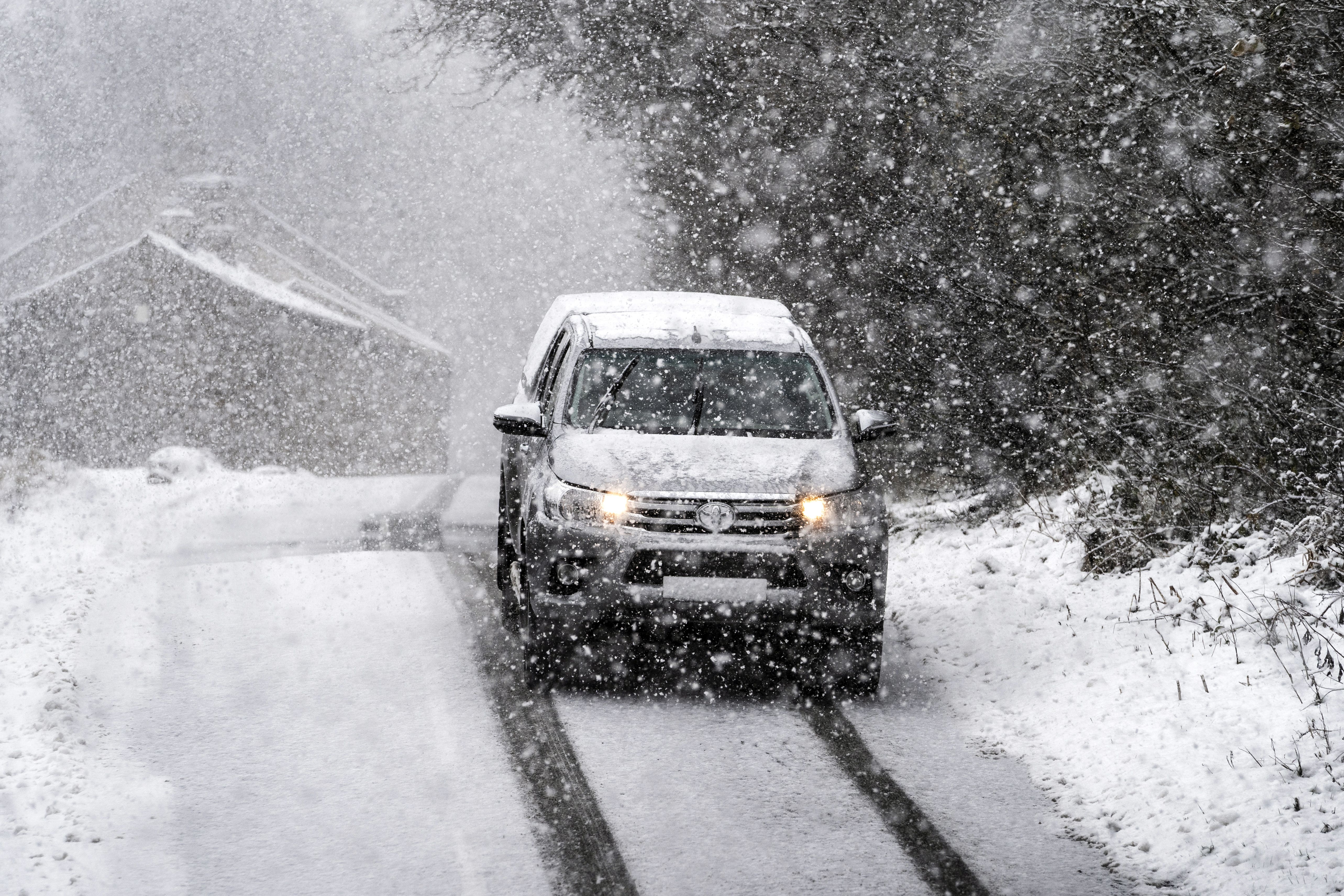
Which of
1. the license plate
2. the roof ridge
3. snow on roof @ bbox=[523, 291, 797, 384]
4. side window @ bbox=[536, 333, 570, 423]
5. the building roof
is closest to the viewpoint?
the license plate

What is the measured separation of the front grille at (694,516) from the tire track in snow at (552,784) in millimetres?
1139

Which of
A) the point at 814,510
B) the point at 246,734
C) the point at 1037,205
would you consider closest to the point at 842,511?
the point at 814,510

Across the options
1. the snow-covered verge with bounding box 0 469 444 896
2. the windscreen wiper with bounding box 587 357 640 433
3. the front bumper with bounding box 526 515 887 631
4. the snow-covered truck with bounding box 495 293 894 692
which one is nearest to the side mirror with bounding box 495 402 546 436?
the snow-covered truck with bounding box 495 293 894 692

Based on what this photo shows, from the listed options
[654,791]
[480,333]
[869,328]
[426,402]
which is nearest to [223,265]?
[426,402]

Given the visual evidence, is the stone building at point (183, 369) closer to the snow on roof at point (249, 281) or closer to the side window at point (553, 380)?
the snow on roof at point (249, 281)

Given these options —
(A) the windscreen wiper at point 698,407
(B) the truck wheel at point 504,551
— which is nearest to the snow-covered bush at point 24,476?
(B) the truck wheel at point 504,551

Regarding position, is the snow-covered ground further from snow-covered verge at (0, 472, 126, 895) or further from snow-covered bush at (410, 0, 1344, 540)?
snow-covered bush at (410, 0, 1344, 540)

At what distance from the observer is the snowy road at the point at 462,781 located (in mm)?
4750

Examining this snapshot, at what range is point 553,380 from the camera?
8.54 m

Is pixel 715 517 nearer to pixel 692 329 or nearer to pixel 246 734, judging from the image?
pixel 692 329

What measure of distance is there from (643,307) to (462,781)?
4.06m

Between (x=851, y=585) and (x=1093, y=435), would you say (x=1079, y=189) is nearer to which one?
(x=1093, y=435)

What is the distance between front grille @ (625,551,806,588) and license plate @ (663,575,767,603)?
0.02 m

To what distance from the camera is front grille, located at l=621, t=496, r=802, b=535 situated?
22.1 ft
